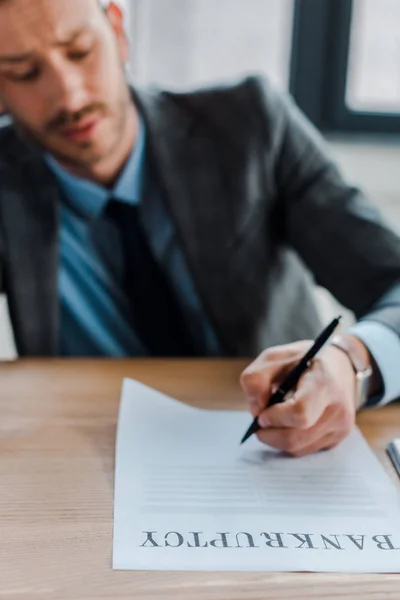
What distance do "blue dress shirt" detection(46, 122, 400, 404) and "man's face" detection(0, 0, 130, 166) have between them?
5 cm

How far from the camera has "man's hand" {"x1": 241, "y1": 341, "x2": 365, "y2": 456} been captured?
69 cm

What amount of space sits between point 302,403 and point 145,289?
0.50m

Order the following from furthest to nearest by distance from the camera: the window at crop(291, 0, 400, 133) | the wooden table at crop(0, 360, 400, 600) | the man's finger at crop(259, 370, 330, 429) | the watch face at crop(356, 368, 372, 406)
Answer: the window at crop(291, 0, 400, 133), the watch face at crop(356, 368, 372, 406), the man's finger at crop(259, 370, 330, 429), the wooden table at crop(0, 360, 400, 600)

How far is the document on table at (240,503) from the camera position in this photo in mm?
540

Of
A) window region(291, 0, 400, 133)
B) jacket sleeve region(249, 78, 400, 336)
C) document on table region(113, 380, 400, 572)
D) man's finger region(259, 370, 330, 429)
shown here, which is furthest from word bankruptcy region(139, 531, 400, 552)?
window region(291, 0, 400, 133)

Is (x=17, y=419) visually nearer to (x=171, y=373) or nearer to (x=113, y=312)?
(x=171, y=373)

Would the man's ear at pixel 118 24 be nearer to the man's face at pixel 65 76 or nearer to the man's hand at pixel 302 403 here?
the man's face at pixel 65 76

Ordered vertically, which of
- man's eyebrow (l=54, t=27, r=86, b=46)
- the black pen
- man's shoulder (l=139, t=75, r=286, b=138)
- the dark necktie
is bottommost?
the dark necktie

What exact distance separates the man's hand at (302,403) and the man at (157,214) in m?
0.30

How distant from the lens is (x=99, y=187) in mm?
1127

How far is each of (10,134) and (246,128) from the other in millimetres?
384

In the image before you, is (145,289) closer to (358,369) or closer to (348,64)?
(358,369)

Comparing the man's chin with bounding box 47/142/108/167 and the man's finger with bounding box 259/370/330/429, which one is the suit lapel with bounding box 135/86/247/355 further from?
the man's finger with bounding box 259/370/330/429

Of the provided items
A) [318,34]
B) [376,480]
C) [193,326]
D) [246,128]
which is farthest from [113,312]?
[318,34]
